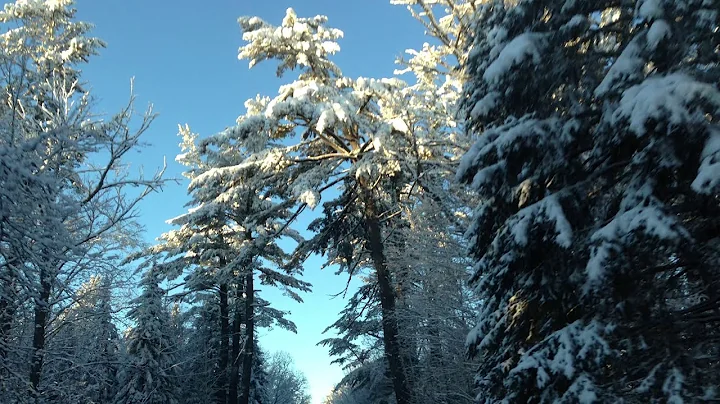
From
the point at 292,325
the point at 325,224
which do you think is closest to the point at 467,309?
the point at 325,224

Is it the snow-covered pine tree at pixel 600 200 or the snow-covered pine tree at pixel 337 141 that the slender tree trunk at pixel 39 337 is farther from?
the snow-covered pine tree at pixel 600 200

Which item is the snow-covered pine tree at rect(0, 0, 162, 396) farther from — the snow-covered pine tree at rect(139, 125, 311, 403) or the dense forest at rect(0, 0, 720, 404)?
the snow-covered pine tree at rect(139, 125, 311, 403)

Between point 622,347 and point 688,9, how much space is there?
3089 mm

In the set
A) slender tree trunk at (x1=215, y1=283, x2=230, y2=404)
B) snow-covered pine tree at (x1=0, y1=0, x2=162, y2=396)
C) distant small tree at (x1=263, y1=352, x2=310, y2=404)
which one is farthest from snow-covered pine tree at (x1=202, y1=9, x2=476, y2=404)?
distant small tree at (x1=263, y1=352, x2=310, y2=404)

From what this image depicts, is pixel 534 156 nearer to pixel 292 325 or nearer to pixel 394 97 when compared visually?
pixel 394 97

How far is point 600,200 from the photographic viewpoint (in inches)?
212

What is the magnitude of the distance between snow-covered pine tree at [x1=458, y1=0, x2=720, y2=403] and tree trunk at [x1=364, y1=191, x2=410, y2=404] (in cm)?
553

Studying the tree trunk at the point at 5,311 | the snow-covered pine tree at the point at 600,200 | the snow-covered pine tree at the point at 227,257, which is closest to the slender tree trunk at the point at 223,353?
the snow-covered pine tree at the point at 227,257

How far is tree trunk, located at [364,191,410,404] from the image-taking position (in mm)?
11359

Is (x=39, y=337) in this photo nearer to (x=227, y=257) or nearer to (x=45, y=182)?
(x=45, y=182)

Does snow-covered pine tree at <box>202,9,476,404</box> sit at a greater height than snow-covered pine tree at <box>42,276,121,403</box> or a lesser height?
greater

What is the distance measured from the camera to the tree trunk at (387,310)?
11.4 meters

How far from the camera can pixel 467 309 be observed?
11.2 meters

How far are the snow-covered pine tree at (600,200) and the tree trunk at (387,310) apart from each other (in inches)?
218
